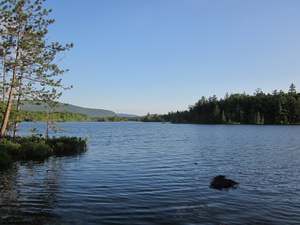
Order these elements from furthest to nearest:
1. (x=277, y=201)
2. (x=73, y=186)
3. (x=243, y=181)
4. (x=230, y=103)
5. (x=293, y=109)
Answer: (x=230, y=103), (x=293, y=109), (x=243, y=181), (x=73, y=186), (x=277, y=201)

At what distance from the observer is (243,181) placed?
1555 centimetres

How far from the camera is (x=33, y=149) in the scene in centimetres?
2308

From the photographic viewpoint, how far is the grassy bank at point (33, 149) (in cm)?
2059

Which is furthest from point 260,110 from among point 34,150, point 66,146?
point 34,150

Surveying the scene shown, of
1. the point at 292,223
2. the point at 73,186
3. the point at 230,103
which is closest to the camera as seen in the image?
the point at 292,223

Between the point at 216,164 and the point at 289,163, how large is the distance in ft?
23.0

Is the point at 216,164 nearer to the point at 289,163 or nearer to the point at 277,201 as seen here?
the point at 289,163

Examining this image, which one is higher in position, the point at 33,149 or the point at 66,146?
the point at 33,149

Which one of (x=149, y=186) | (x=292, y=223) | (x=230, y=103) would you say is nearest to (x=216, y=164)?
(x=149, y=186)

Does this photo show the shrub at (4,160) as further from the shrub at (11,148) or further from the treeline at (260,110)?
the treeline at (260,110)

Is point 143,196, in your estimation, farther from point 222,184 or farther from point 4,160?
point 4,160

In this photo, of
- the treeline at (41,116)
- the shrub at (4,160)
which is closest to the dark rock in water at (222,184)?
the shrub at (4,160)

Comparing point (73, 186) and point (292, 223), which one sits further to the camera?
point (73, 186)

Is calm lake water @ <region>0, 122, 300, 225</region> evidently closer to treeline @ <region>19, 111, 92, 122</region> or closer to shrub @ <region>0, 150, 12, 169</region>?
shrub @ <region>0, 150, 12, 169</region>
